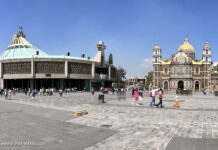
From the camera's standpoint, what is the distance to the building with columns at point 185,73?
3189 inches

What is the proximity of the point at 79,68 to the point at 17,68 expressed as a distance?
1655 cm

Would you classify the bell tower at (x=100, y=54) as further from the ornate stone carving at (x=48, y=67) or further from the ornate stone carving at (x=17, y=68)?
the ornate stone carving at (x=17, y=68)

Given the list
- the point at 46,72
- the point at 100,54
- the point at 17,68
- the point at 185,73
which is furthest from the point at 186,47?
the point at 17,68

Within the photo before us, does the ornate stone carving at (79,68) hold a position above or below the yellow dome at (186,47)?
below

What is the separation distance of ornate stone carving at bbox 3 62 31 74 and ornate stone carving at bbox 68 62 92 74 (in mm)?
10915

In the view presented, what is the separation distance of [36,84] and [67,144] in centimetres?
5080

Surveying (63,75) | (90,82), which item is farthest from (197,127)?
(90,82)

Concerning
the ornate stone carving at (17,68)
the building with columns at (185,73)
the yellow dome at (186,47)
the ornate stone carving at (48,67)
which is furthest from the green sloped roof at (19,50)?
the yellow dome at (186,47)

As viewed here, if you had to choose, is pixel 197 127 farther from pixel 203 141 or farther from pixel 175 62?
pixel 175 62

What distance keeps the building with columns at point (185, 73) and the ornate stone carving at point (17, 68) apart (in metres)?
55.0

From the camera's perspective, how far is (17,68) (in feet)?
173

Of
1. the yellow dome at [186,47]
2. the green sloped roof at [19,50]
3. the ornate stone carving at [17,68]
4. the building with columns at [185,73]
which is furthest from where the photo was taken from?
the yellow dome at [186,47]

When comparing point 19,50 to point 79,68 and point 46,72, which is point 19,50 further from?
point 79,68

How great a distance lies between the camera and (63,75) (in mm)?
52969
